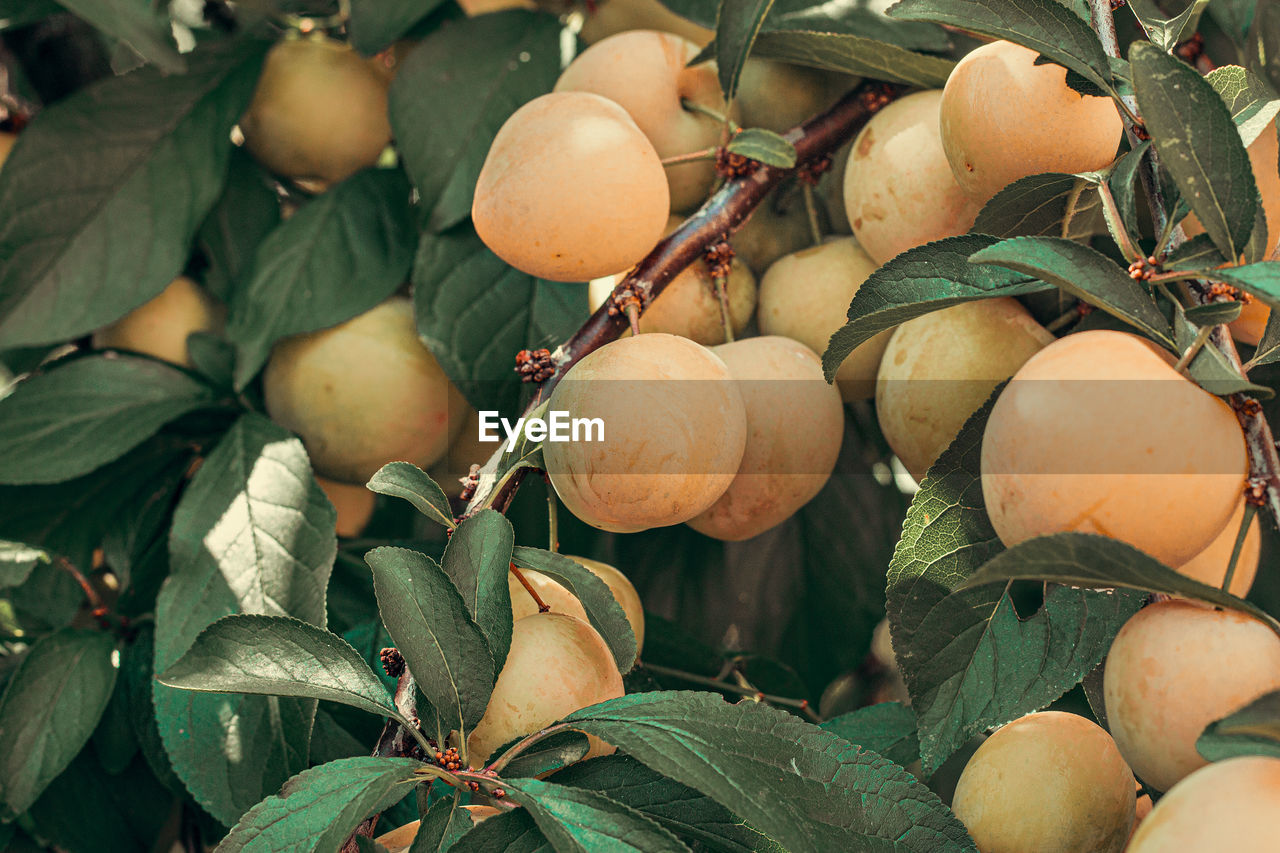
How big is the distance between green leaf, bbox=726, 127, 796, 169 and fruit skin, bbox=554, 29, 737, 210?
0.20ft

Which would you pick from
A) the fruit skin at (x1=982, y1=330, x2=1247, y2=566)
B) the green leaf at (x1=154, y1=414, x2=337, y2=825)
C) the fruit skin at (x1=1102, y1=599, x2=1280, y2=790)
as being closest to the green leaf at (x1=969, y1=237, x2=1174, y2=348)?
the fruit skin at (x1=982, y1=330, x2=1247, y2=566)

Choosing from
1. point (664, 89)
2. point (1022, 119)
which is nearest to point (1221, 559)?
point (1022, 119)

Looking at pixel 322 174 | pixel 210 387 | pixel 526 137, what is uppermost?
pixel 526 137

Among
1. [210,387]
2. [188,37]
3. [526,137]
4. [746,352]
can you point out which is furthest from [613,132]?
[188,37]

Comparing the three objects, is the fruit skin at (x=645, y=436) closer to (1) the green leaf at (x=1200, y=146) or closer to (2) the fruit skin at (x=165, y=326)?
(1) the green leaf at (x=1200, y=146)

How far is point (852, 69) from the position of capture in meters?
0.62

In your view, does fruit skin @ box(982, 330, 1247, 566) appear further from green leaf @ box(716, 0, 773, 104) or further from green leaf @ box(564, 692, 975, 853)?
green leaf @ box(716, 0, 773, 104)

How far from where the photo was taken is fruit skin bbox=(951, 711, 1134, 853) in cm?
42

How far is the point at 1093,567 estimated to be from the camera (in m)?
0.34

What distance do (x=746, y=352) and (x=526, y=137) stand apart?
0.18 meters

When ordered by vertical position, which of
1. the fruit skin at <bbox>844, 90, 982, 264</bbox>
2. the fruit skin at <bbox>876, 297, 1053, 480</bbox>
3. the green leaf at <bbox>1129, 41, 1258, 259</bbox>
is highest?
the green leaf at <bbox>1129, 41, 1258, 259</bbox>

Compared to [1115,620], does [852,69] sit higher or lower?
higher

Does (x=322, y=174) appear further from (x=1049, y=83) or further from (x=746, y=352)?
(x=1049, y=83)

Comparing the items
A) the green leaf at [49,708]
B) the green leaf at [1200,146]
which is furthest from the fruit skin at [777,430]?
the green leaf at [49,708]
